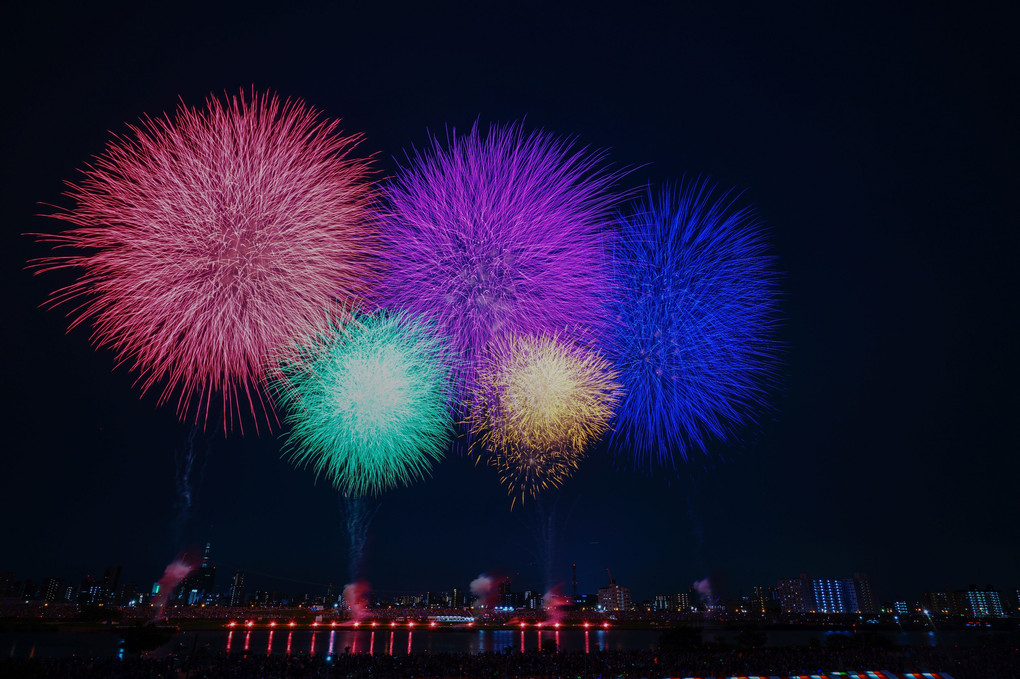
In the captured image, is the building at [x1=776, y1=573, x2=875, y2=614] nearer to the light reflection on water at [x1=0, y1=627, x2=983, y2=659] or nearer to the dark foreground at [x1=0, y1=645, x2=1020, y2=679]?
the light reflection on water at [x1=0, y1=627, x2=983, y2=659]

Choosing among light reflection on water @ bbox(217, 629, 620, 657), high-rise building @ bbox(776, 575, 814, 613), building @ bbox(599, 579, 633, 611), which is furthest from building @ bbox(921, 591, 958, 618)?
light reflection on water @ bbox(217, 629, 620, 657)

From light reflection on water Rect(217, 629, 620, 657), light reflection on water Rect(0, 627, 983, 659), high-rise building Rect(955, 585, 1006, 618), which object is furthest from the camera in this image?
high-rise building Rect(955, 585, 1006, 618)

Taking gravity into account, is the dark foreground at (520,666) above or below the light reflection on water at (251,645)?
above

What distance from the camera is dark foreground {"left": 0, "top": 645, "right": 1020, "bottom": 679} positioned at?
23.2m

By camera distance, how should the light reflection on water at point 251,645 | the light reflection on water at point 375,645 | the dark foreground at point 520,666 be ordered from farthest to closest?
the light reflection on water at point 375,645, the light reflection on water at point 251,645, the dark foreground at point 520,666

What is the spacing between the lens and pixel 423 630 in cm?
→ 7981

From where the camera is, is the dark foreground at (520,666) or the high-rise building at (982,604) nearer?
the dark foreground at (520,666)

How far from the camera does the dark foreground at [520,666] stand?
76.1 feet

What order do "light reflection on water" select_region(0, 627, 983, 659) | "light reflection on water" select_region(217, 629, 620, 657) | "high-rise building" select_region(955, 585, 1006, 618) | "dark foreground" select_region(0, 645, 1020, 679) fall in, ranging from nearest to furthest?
"dark foreground" select_region(0, 645, 1020, 679) < "light reflection on water" select_region(0, 627, 983, 659) < "light reflection on water" select_region(217, 629, 620, 657) < "high-rise building" select_region(955, 585, 1006, 618)

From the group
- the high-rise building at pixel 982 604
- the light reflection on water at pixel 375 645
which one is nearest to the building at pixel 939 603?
the high-rise building at pixel 982 604

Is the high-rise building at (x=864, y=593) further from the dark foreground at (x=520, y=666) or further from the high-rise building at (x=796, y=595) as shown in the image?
the dark foreground at (x=520, y=666)

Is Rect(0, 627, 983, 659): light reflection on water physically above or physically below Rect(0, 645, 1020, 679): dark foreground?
below

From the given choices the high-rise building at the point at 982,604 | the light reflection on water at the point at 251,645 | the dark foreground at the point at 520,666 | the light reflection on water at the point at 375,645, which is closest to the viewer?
the dark foreground at the point at 520,666

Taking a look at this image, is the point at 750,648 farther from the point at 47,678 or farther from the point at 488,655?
the point at 47,678
